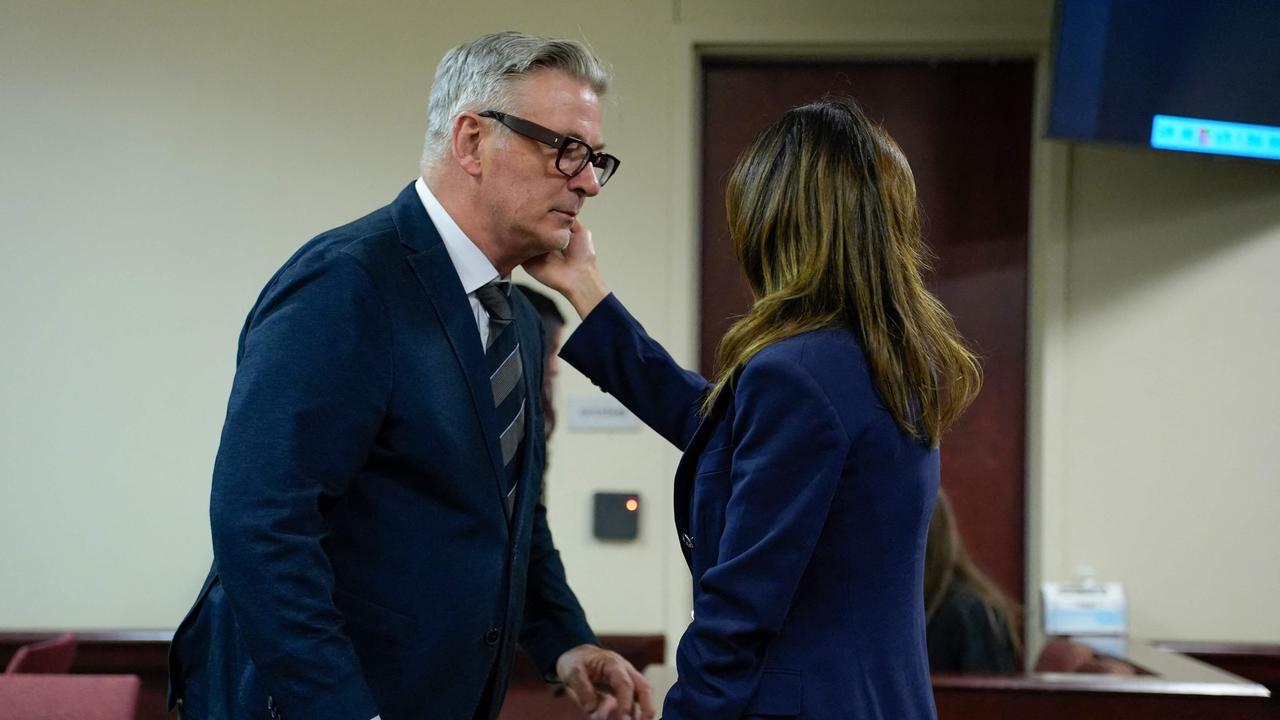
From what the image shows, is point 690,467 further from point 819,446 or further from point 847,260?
point 847,260

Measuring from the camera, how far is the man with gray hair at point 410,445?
1470 mm

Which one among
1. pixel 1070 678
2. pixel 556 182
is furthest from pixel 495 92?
pixel 1070 678

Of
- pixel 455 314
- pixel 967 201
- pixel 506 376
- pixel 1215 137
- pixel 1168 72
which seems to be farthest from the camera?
pixel 967 201

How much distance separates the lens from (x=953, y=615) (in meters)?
3.59

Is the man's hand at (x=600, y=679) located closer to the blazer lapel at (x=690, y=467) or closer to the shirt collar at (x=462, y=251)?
the blazer lapel at (x=690, y=467)

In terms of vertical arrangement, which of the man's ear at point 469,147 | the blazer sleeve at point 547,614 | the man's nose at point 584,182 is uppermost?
the man's ear at point 469,147

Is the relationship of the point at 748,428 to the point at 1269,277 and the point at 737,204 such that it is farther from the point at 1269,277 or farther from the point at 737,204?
the point at 1269,277

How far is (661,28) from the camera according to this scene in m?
3.87

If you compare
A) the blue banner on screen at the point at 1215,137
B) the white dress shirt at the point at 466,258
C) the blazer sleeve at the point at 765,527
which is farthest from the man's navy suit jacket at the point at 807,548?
the blue banner on screen at the point at 1215,137

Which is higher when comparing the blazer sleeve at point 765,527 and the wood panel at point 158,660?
the blazer sleeve at point 765,527

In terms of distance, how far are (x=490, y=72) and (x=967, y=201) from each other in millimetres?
2564

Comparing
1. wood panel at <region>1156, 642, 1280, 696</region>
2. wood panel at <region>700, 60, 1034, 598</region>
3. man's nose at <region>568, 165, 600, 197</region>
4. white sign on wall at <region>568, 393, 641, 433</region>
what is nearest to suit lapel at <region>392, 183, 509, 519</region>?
man's nose at <region>568, 165, 600, 197</region>

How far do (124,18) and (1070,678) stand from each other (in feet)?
11.0

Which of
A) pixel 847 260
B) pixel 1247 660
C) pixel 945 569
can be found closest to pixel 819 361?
pixel 847 260
